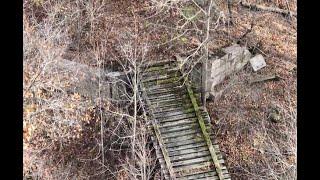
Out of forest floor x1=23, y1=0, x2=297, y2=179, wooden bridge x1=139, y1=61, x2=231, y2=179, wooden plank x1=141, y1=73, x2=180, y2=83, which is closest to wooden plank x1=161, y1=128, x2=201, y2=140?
wooden bridge x1=139, y1=61, x2=231, y2=179

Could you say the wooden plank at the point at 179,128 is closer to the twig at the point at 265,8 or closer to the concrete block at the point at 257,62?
the concrete block at the point at 257,62

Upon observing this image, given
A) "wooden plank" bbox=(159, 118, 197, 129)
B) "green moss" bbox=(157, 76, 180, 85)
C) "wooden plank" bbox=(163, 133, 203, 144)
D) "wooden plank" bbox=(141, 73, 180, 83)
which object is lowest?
"wooden plank" bbox=(163, 133, 203, 144)

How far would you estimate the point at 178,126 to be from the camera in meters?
34.5

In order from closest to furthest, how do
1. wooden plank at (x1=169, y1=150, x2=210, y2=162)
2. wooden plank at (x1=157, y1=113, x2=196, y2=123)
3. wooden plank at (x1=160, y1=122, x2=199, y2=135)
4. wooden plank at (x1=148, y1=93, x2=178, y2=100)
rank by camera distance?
wooden plank at (x1=169, y1=150, x2=210, y2=162), wooden plank at (x1=160, y1=122, x2=199, y2=135), wooden plank at (x1=157, y1=113, x2=196, y2=123), wooden plank at (x1=148, y1=93, x2=178, y2=100)

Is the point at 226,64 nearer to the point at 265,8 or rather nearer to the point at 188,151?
the point at 265,8

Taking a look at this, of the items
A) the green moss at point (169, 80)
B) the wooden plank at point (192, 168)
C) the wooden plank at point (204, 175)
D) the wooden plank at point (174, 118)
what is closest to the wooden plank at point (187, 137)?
the wooden plank at point (174, 118)

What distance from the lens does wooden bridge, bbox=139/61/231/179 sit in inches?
1326

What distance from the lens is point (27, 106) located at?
111 ft

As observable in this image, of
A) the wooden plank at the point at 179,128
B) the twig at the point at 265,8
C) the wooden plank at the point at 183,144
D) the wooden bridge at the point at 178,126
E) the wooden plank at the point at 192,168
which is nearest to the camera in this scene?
the wooden plank at the point at 192,168

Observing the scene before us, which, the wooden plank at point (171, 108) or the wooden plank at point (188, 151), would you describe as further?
the wooden plank at point (171, 108)

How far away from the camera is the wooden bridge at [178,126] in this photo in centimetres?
3369

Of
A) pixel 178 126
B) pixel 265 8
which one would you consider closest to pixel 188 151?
pixel 178 126

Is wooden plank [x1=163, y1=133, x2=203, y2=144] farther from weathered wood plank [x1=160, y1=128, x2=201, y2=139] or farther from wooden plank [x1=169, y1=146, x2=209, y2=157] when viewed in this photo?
wooden plank [x1=169, y1=146, x2=209, y2=157]

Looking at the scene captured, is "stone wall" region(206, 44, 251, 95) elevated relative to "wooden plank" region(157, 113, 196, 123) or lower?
elevated
